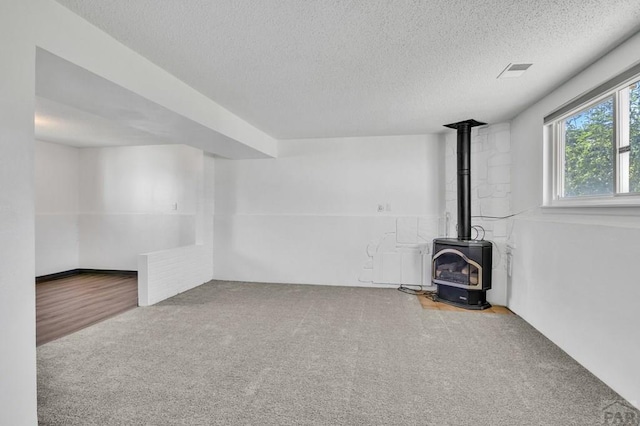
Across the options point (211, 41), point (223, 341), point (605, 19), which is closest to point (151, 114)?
point (211, 41)

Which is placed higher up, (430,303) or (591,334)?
(591,334)

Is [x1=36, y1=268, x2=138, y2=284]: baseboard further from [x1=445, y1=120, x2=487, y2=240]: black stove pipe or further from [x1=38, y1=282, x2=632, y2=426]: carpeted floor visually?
[x1=445, y1=120, x2=487, y2=240]: black stove pipe

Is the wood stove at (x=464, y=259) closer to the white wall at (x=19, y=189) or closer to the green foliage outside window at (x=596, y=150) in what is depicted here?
the green foliage outside window at (x=596, y=150)

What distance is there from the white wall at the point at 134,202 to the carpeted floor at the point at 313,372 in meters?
2.51

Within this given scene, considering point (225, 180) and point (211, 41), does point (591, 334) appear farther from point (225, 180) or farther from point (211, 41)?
point (225, 180)

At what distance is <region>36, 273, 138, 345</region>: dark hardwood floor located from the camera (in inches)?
128

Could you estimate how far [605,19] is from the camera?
1.85 metres

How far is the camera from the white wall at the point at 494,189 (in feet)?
13.2

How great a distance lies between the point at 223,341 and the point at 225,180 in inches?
125

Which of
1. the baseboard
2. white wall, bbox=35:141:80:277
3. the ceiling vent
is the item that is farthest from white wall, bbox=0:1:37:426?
white wall, bbox=35:141:80:277

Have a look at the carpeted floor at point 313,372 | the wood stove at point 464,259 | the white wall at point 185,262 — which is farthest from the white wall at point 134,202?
the wood stove at point 464,259

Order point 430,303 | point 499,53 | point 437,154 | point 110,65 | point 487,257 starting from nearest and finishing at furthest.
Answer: point 110,65 → point 499,53 → point 487,257 → point 430,303 → point 437,154

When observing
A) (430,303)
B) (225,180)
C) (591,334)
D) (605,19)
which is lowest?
(430,303)

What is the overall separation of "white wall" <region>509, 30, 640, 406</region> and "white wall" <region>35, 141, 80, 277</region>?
7.31 meters
